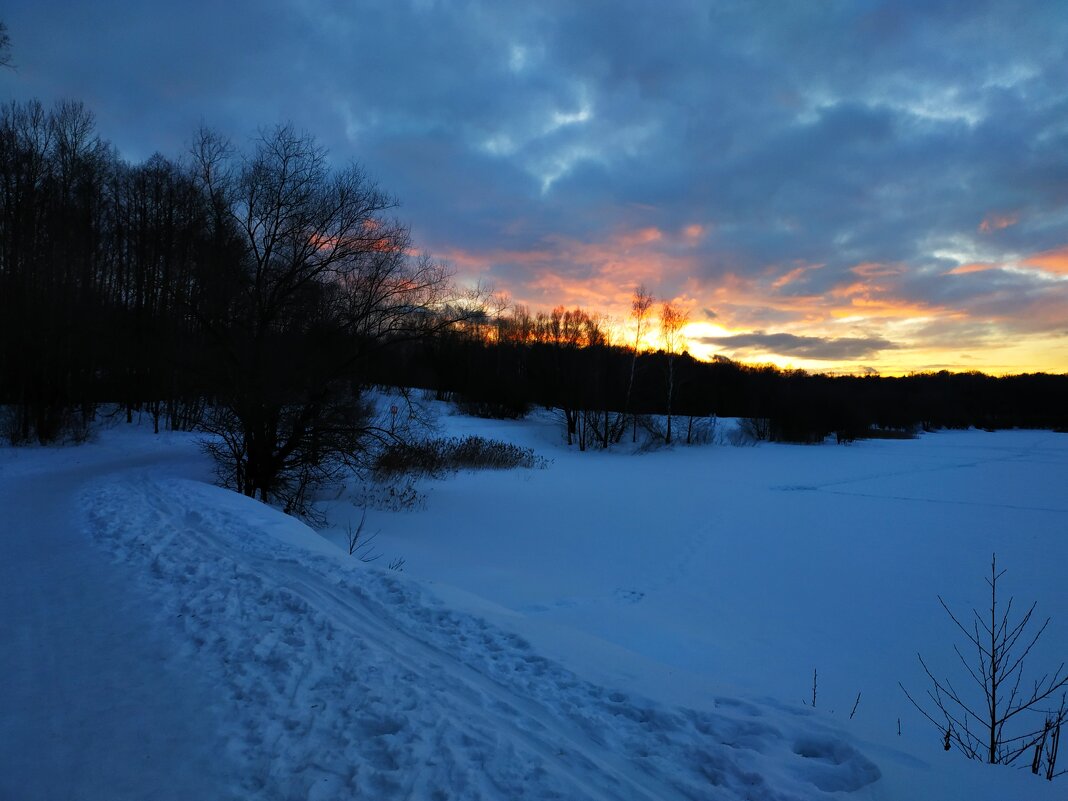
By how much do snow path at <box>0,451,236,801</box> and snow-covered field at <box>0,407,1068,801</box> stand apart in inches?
0.7

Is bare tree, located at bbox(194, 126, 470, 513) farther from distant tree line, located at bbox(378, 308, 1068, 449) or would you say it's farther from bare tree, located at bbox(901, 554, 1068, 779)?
bare tree, located at bbox(901, 554, 1068, 779)

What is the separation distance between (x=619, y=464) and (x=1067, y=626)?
2234cm

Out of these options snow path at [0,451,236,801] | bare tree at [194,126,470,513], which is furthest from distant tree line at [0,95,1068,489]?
snow path at [0,451,236,801]

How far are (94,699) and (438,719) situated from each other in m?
2.23

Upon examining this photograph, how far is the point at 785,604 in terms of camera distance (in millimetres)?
8828

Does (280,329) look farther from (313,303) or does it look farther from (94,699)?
(94,699)

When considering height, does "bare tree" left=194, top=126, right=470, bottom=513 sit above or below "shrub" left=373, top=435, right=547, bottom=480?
above

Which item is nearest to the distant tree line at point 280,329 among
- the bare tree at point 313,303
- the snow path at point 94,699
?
the bare tree at point 313,303

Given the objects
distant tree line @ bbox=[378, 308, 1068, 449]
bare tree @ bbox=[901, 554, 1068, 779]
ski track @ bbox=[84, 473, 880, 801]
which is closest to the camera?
ski track @ bbox=[84, 473, 880, 801]

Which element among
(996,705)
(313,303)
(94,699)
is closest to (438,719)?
(94,699)

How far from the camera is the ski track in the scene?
9.51ft

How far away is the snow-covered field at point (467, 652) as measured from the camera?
9.80 ft

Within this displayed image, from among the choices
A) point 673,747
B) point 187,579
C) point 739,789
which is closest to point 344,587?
point 187,579

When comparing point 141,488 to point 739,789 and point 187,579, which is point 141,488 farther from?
point 739,789
